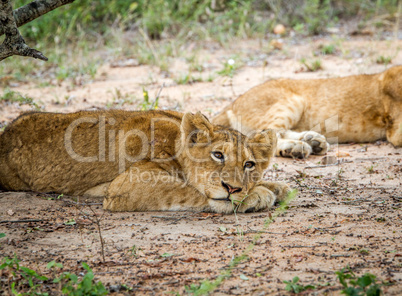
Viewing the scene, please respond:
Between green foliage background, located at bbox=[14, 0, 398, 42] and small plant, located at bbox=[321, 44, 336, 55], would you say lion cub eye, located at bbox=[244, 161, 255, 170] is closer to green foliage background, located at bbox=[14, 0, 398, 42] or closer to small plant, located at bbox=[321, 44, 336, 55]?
small plant, located at bbox=[321, 44, 336, 55]

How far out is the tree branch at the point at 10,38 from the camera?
3378mm

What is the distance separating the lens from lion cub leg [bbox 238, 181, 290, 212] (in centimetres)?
401

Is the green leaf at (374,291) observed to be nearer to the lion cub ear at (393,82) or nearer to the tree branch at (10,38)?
the tree branch at (10,38)

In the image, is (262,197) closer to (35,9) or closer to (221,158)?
(221,158)

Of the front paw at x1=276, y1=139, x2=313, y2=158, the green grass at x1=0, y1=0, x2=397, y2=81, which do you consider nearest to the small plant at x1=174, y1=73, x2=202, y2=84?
the green grass at x1=0, y1=0, x2=397, y2=81

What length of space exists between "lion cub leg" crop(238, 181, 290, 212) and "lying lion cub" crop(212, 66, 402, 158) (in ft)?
7.08

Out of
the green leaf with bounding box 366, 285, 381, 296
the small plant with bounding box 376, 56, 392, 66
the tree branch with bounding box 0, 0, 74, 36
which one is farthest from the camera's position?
the small plant with bounding box 376, 56, 392, 66

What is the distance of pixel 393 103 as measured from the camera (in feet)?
21.8

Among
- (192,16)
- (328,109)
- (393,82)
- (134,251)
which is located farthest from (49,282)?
(192,16)

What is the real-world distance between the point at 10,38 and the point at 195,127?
1.59 m

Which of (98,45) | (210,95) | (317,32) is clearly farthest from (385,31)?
(98,45)

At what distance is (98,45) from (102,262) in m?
9.27

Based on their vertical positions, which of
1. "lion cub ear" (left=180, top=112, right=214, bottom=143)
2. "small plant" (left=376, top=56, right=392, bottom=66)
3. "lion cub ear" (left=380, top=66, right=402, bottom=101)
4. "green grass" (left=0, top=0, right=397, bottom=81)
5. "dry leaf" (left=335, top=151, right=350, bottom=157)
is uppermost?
"green grass" (left=0, top=0, right=397, bottom=81)

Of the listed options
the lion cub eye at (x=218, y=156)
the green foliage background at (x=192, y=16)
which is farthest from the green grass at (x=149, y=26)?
the lion cub eye at (x=218, y=156)
